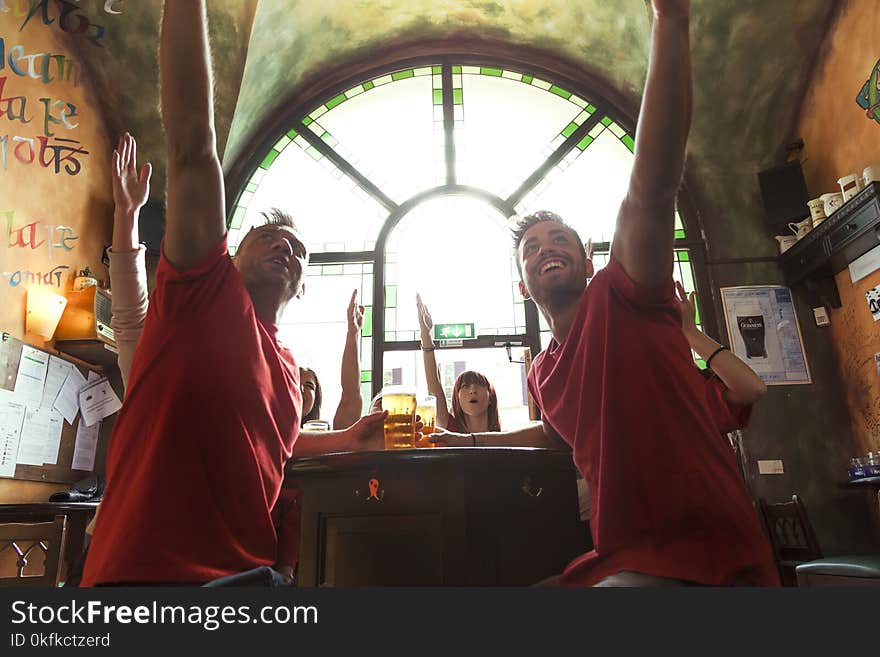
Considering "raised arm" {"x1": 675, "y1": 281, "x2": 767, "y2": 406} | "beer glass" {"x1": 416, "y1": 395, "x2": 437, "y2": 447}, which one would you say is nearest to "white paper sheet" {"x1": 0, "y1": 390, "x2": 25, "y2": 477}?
"beer glass" {"x1": 416, "y1": 395, "x2": 437, "y2": 447}

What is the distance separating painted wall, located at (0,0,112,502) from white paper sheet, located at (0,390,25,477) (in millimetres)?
93

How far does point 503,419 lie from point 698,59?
2837 mm

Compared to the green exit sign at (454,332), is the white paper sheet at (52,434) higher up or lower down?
lower down

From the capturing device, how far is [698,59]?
12.7ft

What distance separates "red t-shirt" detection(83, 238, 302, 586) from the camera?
0.69 m

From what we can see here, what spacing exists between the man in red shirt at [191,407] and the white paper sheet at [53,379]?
2.89 m

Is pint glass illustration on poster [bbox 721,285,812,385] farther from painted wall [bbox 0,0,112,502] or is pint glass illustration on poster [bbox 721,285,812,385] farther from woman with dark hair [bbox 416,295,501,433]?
painted wall [bbox 0,0,112,502]

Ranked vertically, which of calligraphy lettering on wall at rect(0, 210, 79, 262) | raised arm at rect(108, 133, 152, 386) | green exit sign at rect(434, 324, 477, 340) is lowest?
raised arm at rect(108, 133, 152, 386)

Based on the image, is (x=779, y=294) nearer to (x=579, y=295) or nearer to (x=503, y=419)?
(x=503, y=419)

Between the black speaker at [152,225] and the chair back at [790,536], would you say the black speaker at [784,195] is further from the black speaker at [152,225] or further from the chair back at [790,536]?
the black speaker at [152,225]

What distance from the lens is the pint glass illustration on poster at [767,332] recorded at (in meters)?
3.69

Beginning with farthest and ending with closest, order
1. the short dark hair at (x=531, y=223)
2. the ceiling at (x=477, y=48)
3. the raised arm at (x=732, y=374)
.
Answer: the ceiling at (x=477, y=48)
the raised arm at (x=732, y=374)
the short dark hair at (x=531, y=223)

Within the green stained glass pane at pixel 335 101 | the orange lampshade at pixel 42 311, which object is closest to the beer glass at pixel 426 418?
the orange lampshade at pixel 42 311

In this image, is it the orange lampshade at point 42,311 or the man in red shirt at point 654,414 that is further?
the orange lampshade at point 42,311
